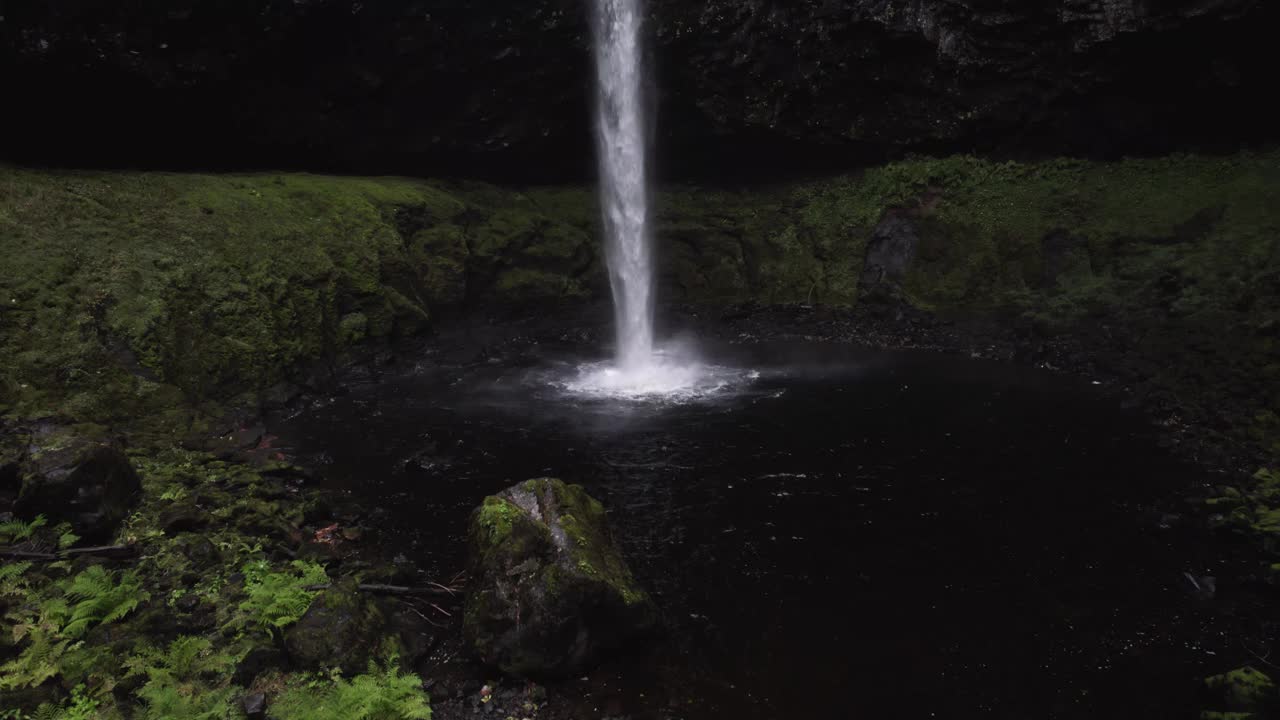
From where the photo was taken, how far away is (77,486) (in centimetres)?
773

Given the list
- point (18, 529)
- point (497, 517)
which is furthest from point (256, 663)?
point (18, 529)

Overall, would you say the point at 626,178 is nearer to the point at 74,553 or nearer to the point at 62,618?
the point at 74,553

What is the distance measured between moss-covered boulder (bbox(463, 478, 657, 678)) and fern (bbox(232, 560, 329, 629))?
64.4 inches

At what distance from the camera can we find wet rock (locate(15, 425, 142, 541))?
24.8 feet

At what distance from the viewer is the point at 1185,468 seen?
10.6 meters

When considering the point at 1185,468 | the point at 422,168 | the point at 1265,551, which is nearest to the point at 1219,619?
the point at 1265,551

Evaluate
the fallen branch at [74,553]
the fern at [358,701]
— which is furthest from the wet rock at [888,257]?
the fallen branch at [74,553]

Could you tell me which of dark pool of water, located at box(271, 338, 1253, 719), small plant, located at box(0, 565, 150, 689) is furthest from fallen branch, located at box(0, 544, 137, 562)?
dark pool of water, located at box(271, 338, 1253, 719)

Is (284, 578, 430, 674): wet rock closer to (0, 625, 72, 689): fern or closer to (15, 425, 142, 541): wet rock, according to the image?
(0, 625, 72, 689): fern

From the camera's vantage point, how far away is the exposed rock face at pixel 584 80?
55.6ft

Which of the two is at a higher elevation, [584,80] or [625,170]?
[584,80]

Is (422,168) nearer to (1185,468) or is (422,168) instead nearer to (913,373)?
(913,373)

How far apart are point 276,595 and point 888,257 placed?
2079 cm

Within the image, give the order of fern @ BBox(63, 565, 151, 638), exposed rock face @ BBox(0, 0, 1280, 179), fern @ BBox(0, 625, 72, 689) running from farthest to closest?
1. exposed rock face @ BBox(0, 0, 1280, 179)
2. fern @ BBox(63, 565, 151, 638)
3. fern @ BBox(0, 625, 72, 689)
